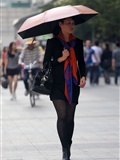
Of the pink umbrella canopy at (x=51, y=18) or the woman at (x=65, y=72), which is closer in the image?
the pink umbrella canopy at (x=51, y=18)

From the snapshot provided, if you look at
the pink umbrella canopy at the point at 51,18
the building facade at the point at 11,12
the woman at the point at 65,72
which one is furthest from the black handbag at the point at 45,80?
the building facade at the point at 11,12

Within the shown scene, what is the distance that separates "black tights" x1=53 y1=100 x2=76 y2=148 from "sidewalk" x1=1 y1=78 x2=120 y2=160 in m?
0.56

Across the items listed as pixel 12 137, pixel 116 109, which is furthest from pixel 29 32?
pixel 116 109

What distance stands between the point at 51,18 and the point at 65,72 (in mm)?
695

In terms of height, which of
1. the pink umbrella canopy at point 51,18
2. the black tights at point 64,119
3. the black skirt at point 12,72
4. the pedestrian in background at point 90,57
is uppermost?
the pink umbrella canopy at point 51,18

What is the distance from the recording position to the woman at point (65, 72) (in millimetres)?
7852

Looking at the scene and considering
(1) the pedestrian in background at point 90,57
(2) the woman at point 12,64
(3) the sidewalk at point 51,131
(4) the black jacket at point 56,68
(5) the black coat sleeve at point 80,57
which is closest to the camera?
(4) the black jacket at point 56,68

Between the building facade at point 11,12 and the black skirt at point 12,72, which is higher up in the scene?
the black skirt at point 12,72

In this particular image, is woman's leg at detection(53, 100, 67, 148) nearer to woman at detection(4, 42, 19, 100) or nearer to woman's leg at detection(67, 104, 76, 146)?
woman's leg at detection(67, 104, 76, 146)

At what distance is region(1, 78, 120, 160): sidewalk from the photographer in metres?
8.85

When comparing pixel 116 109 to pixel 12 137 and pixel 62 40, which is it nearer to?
pixel 12 137

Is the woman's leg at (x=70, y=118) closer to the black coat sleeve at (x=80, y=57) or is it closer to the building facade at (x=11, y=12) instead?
the black coat sleeve at (x=80, y=57)

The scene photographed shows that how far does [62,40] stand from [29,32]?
430 mm

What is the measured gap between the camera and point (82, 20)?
832 centimetres
